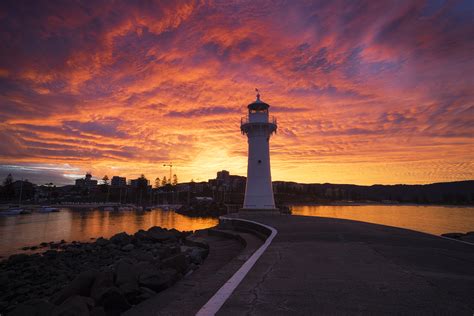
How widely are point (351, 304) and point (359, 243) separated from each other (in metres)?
6.71

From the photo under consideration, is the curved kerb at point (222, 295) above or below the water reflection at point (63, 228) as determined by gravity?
above

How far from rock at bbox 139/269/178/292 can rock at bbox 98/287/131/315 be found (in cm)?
98

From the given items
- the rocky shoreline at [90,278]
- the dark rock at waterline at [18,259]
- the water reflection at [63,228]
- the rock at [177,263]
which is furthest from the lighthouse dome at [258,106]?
the water reflection at [63,228]

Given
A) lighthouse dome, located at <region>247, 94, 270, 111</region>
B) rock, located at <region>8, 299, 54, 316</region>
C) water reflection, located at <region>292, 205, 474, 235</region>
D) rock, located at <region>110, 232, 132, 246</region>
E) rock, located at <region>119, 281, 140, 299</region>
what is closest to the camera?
rock, located at <region>8, 299, 54, 316</region>

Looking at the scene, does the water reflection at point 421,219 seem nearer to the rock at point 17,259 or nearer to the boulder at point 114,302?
the boulder at point 114,302

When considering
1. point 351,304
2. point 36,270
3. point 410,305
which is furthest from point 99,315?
point 36,270

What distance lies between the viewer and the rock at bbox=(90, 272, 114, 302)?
317 inches

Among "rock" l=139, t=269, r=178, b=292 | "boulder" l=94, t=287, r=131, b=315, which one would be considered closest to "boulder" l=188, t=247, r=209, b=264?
"rock" l=139, t=269, r=178, b=292

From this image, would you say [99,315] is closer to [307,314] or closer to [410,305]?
[307,314]

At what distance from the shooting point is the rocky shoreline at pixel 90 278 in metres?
7.10

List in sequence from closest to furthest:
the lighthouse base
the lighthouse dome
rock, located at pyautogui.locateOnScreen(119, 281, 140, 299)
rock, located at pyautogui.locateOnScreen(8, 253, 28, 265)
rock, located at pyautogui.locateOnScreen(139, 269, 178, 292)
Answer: rock, located at pyautogui.locateOnScreen(119, 281, 140, 299)
rock, located at pyautogui.locateOnScreen(139, 269, 178, 292)
rock, located at pyautogui.locateOnScreen(8, 253, 28, 265)
the lighthouse base
the lighthouse dome

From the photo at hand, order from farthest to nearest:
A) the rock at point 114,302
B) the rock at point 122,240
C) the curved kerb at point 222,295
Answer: the rock at point 122,240 < the rock at point 114,302 < the curved kerb at point 222,295

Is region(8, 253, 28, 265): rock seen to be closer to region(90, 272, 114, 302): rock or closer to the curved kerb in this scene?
region(90, 272, 114, 302): rock

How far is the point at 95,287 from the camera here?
8680mm
